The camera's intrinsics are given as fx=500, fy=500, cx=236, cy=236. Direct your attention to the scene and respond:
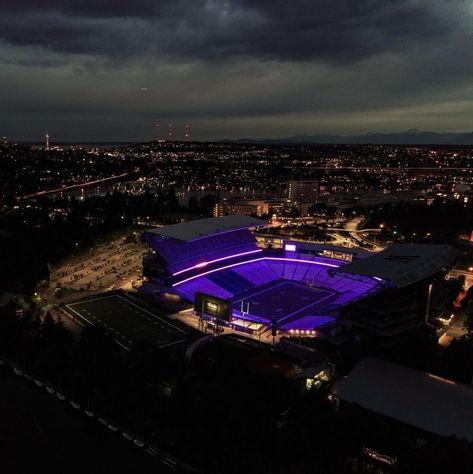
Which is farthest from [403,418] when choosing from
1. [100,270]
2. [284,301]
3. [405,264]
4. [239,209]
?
[239,209]

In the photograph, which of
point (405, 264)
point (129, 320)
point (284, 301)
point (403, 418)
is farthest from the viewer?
point (284, 301)

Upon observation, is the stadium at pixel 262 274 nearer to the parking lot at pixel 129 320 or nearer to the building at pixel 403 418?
the parking lot at pixel 129 320

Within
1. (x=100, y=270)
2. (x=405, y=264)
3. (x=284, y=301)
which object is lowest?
(x=100, y=270)

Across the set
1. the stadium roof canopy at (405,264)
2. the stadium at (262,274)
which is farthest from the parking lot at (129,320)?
the stadium roof canopy at (405,264)

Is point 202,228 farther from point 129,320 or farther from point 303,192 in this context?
point 303,192

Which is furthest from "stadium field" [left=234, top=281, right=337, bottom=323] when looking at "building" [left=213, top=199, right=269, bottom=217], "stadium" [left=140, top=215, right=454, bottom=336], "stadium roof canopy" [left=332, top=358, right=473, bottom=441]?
"building" [left=213, top=199, right=269, bottom=217]

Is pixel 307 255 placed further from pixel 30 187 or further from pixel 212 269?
pixel 30 187

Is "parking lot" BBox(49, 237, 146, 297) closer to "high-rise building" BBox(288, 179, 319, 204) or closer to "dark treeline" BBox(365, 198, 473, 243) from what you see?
"dark treeline" BBox(365, 198, 473, 243)
